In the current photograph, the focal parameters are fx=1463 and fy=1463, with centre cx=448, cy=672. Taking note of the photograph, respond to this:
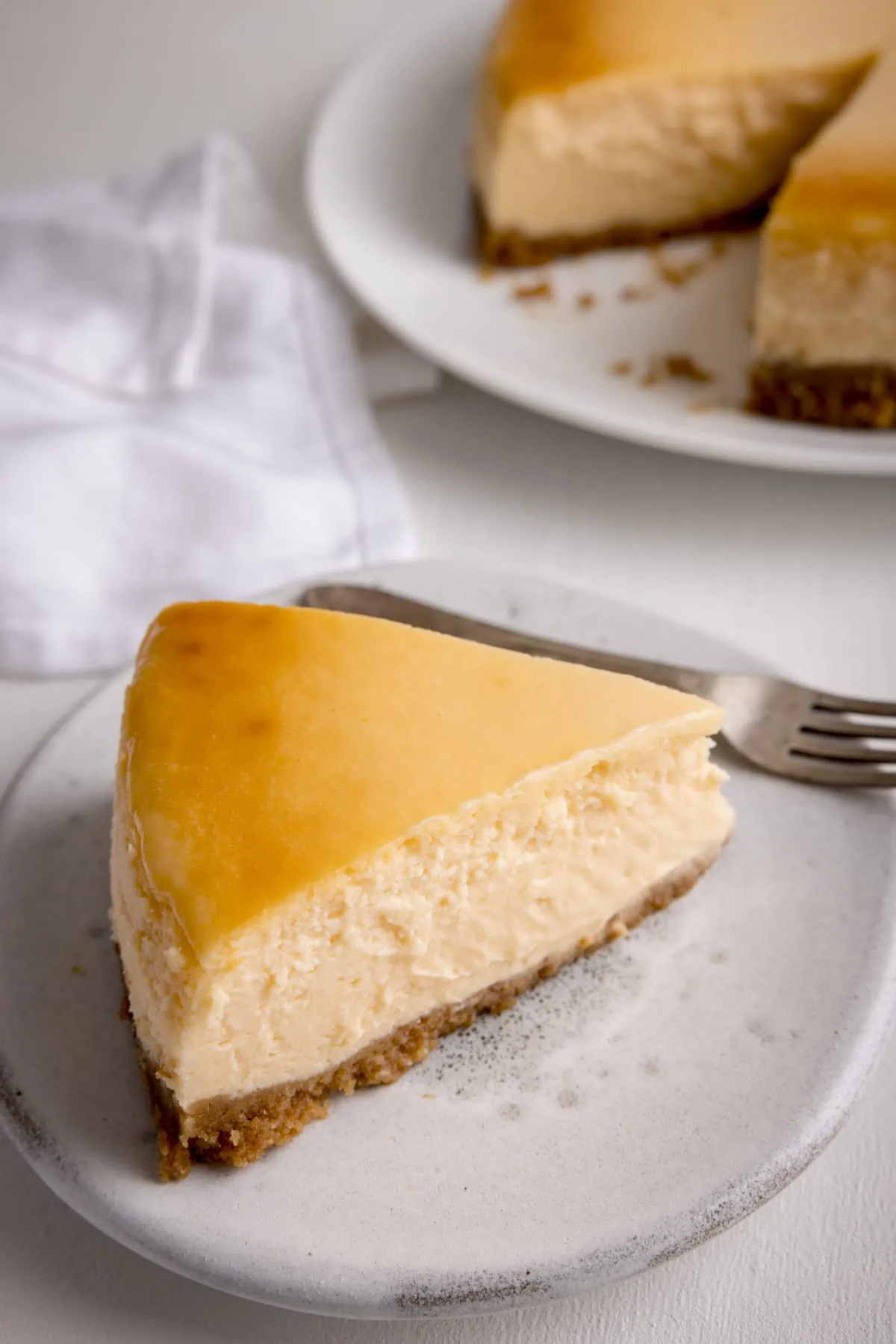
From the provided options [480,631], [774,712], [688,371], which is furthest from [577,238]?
[774,712]

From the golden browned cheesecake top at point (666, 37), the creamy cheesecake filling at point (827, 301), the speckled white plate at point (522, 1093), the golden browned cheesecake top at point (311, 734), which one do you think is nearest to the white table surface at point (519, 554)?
the speckled white plate at point (522, 1093)

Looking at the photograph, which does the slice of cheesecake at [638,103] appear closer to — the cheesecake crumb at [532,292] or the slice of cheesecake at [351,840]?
the cheesecake crumb at [532,292]

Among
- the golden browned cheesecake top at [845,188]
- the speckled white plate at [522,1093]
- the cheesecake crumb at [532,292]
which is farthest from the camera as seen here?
the cheesecake crumb at [532,292]

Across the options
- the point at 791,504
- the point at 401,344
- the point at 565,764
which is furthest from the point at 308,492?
the point at 565,764

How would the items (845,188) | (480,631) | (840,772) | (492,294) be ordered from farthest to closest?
Result: 1. (492,294)
2. (845,188)
3. (480,631)
4. (840,772)

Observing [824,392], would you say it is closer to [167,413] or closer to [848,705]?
[848,705]

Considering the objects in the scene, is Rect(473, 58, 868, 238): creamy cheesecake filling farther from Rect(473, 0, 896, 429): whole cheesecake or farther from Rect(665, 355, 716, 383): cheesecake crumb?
Rect(665, 355, 716, 383): cheesecake crumb
